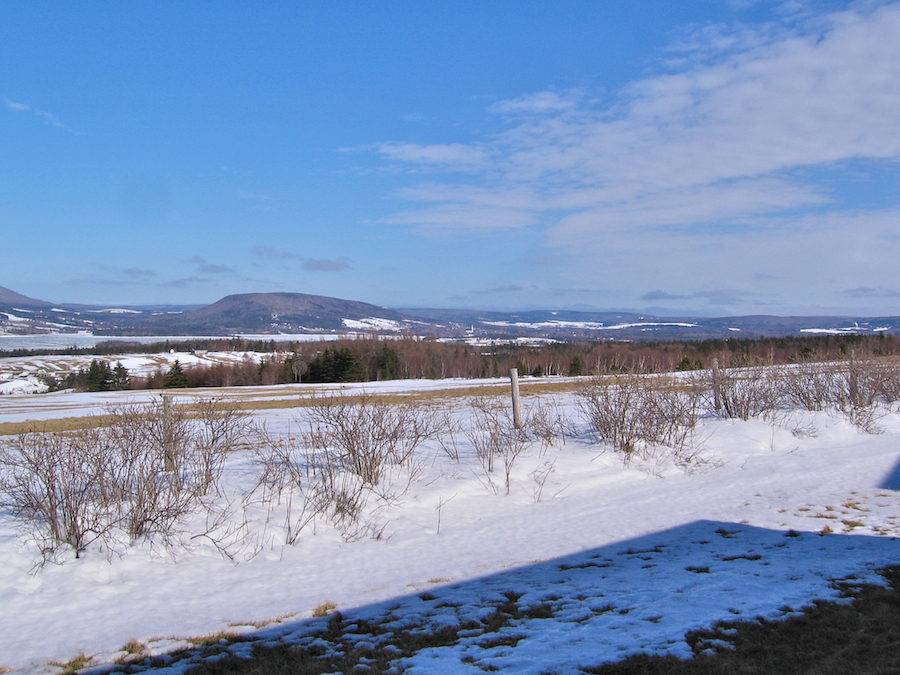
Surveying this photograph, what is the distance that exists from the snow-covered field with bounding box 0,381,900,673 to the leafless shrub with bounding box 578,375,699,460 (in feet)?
5.12

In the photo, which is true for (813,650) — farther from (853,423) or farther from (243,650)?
(853,423)

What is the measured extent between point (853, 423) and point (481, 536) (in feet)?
48.3

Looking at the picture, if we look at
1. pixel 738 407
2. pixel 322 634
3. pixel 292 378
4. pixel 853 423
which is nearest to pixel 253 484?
pixel 322 634

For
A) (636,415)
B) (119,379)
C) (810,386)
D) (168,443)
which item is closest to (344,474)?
(168,443)

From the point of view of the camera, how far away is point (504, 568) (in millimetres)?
7457

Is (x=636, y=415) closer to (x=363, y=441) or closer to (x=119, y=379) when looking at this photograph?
(x=363, y=441)

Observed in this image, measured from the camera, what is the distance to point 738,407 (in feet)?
57.5

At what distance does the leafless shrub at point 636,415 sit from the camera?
536 inches

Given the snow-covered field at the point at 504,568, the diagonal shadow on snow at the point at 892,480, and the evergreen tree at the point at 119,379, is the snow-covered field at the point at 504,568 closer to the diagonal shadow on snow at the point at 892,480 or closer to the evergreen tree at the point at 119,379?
the diagonal shadow on snow at the point at 892,480

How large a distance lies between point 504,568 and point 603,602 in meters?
1.82

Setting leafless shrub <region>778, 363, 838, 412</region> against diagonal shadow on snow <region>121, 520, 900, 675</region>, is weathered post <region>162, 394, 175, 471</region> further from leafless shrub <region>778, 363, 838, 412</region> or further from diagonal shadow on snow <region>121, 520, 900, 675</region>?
leafless shrub <region>778, 363, 838, 412</region>

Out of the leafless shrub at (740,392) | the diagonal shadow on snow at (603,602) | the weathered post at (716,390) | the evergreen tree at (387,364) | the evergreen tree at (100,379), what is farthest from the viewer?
the evergreen tree at (387,364)

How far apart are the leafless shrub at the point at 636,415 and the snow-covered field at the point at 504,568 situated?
1.56 meters

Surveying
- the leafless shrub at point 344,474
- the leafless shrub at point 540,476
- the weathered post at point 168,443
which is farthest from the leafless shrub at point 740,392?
the weathered post at point 168,443
